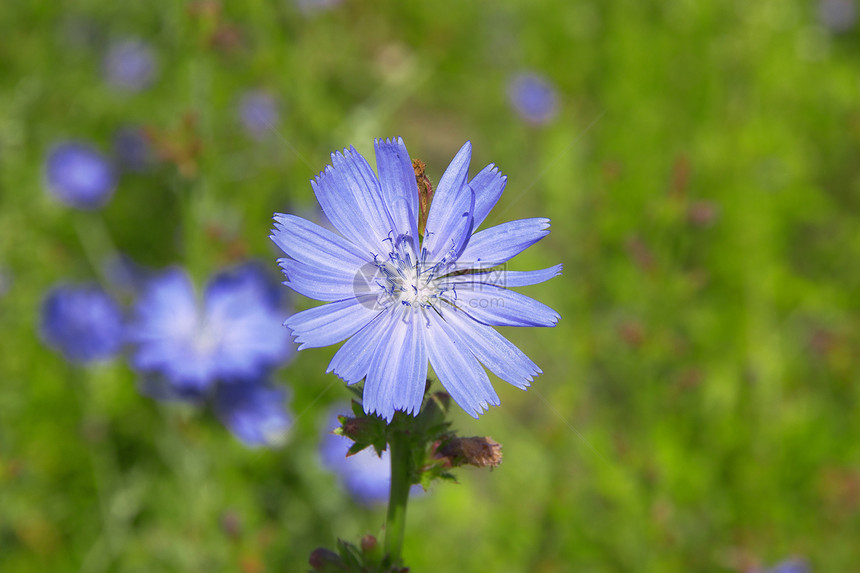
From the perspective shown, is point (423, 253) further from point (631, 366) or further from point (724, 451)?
point (724, 451)

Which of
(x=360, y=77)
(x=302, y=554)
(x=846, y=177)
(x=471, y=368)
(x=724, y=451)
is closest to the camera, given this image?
(x=471, y=368)

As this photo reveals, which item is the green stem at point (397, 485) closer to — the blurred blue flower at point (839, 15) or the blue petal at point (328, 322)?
the blue petal at point (328, 322)

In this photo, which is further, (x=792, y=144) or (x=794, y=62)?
(x=794, y=62)

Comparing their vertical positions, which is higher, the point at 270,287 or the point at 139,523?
the point at 270,287

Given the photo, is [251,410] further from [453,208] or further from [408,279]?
[453,208]

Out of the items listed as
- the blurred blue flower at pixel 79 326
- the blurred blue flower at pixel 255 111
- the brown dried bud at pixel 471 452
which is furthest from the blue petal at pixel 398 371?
the blurred blue flower at pixel 255 111

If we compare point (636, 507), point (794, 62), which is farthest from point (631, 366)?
point (794, 62)

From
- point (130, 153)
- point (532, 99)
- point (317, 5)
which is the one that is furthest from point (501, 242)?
point (532, 99)
